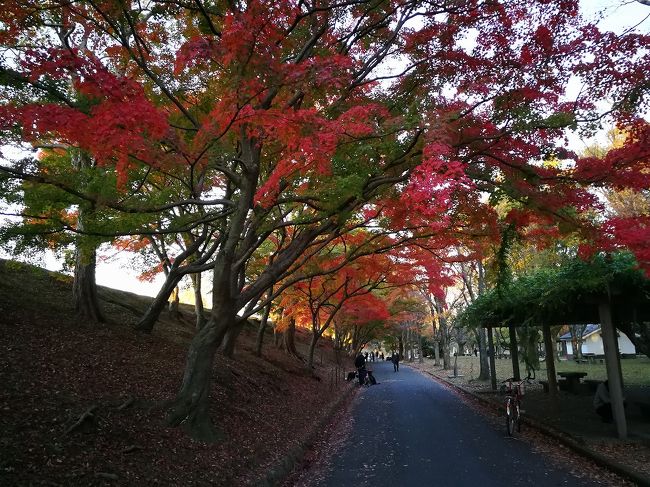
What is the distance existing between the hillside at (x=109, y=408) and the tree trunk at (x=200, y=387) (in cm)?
26

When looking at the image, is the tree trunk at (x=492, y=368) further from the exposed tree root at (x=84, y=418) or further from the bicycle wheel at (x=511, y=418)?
the exposed tree root at (x=84, y=418)

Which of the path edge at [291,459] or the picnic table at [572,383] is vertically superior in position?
the picnic table at [572,383]

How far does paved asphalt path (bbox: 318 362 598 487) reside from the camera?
6.72 m

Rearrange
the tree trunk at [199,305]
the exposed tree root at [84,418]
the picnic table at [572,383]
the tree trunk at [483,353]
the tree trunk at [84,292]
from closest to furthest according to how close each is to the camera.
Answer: the exposed tree root at [84,418] < the tree trunk at [84,292] < the tree trunk at [199,305] < the picnic table at [572,383] < the tree trunk at [483,353]

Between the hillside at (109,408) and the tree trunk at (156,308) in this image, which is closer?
the hillside at (109,408)

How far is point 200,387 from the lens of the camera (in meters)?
7.55

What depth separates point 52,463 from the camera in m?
4.75

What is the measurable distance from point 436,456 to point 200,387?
4.33 metres

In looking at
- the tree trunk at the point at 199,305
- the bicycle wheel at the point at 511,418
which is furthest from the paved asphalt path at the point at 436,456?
the tree trunk at the point at 199,305

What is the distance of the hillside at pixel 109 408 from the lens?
5062mm

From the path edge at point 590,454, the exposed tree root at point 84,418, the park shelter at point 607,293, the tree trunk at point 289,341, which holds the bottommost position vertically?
the path edge at point 590,454

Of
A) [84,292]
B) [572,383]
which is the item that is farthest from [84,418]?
[572,383]

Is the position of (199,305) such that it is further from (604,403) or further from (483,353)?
(483,353)

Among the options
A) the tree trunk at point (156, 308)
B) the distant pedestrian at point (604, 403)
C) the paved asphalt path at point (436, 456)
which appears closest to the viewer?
the paved asphalt path at point (436, 456)
